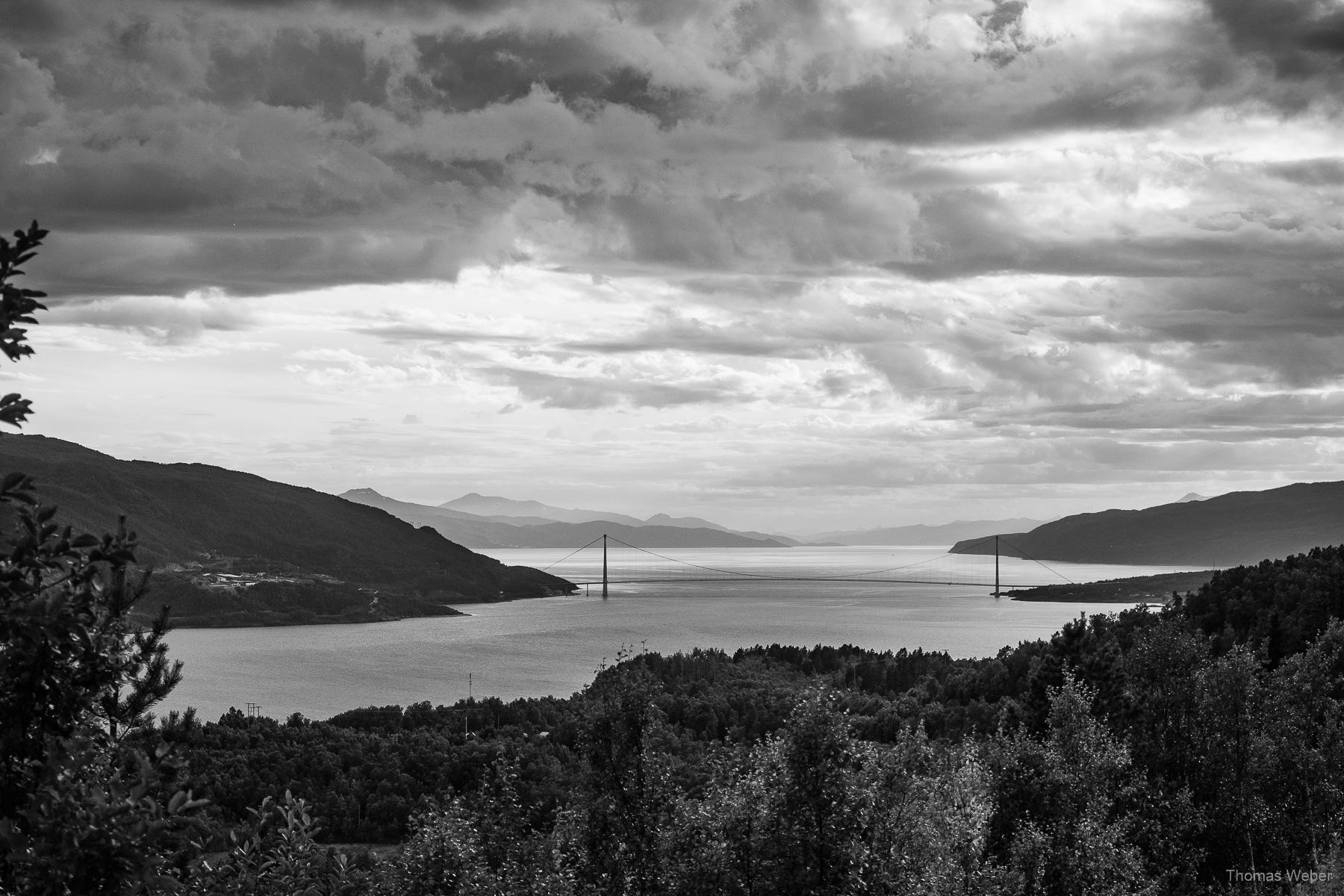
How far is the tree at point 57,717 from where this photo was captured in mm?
5875

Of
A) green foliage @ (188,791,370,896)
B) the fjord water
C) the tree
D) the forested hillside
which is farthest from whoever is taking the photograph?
the fjord water

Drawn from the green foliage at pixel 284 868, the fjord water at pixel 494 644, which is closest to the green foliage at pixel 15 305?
the green foliage at pixel 284 868

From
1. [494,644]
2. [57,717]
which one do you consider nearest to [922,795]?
[57,717]

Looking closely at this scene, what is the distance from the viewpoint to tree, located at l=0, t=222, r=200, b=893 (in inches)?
231

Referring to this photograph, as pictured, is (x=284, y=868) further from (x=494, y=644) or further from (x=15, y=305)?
(x=494, y=644)

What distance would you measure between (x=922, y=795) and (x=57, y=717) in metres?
18.2

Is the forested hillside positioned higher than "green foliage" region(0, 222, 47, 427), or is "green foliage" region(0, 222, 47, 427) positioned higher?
"green foliage" region(0, 222, 47, 427)

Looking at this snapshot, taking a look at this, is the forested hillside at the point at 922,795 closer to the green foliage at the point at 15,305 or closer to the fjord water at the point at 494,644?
the green foliage at the point at 15,305

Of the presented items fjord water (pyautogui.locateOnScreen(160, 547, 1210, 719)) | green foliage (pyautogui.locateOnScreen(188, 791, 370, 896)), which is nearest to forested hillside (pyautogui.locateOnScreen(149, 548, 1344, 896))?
green foliage (pyautogui.locateOnScreen(188, 791, 370, 896))

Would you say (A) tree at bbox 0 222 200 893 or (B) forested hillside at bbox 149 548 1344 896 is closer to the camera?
(A) tree at bbox 0 222 200 893

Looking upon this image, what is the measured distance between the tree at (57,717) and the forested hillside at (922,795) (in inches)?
155

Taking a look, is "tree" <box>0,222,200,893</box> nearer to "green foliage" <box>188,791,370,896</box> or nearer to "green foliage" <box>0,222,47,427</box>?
"green foliage" <box>0,222,47,427</box>

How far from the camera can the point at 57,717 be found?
6789 millimetres

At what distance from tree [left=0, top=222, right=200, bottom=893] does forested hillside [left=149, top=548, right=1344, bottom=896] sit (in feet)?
12.9
